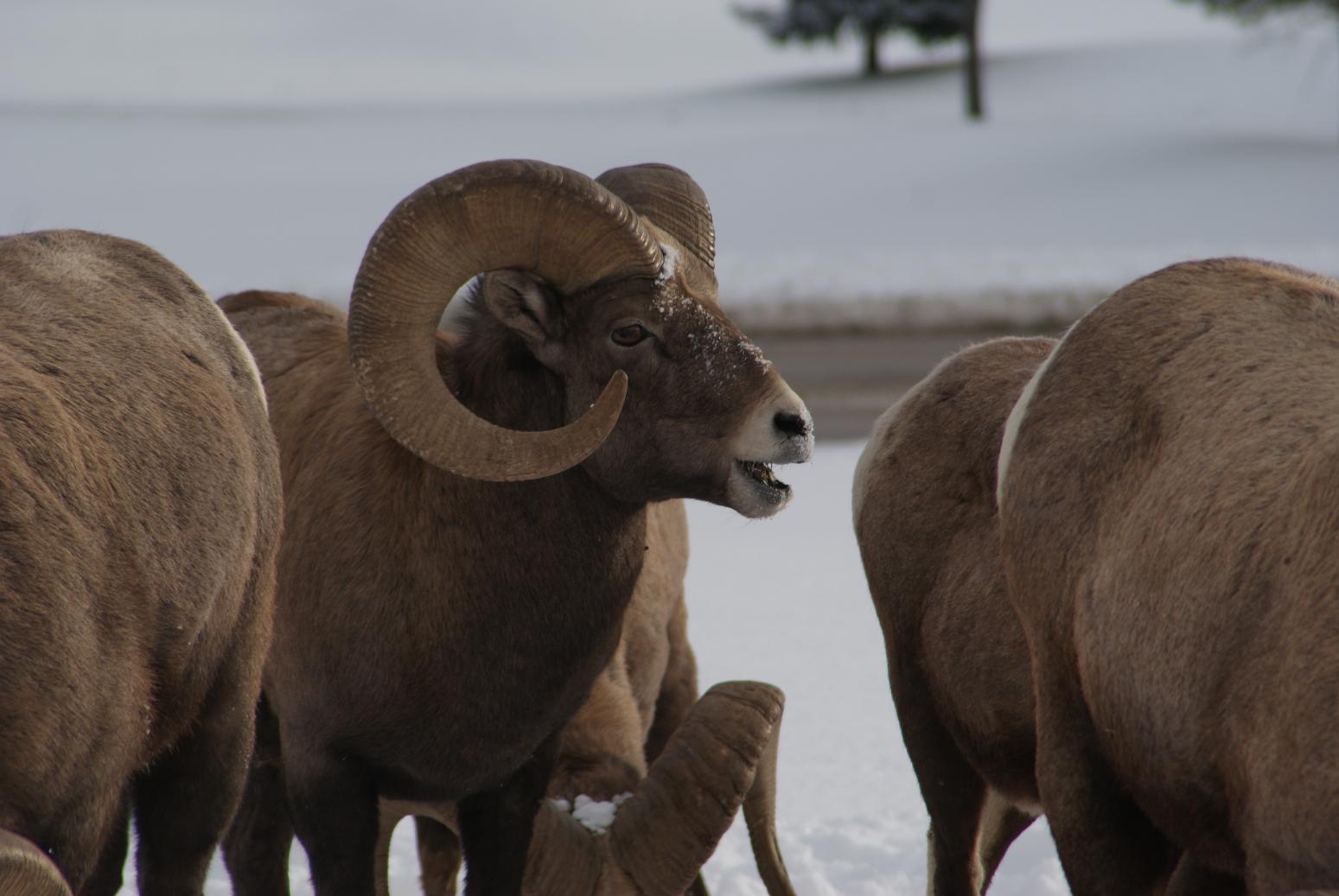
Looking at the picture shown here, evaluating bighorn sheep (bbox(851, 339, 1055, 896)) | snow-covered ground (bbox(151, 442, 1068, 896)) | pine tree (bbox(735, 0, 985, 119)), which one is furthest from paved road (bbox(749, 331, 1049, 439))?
pine tree (bbox(735, 0, 985, 119))

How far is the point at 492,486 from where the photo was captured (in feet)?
13.8

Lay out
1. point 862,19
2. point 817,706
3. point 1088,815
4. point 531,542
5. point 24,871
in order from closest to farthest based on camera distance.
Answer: point 24,871 → point 1088,815 → point 531,542 → point 817,706 → point 862,19

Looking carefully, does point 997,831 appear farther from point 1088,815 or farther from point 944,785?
point 1088,815

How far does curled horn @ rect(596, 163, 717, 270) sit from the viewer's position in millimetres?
4590

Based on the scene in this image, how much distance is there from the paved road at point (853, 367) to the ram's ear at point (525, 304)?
8.87 m

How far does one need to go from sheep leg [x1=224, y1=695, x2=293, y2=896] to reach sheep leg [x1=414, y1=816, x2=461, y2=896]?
0.49 metres

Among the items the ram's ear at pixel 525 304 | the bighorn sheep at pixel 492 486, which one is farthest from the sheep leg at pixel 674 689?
the ram's ear at pixel 525 304

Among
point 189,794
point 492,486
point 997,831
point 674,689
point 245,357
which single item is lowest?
point 997,831


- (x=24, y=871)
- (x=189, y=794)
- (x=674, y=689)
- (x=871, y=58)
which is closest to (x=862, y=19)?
(x=871, y=58)

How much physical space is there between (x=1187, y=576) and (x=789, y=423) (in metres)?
1.12

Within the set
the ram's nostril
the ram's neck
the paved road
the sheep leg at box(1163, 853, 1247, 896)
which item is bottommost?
the paved road

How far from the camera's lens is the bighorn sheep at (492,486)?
3947 mm

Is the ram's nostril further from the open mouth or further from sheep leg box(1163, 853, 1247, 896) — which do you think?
sheep leg box(1163, 853, 1247, 896)

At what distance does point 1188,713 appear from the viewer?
122 inches
